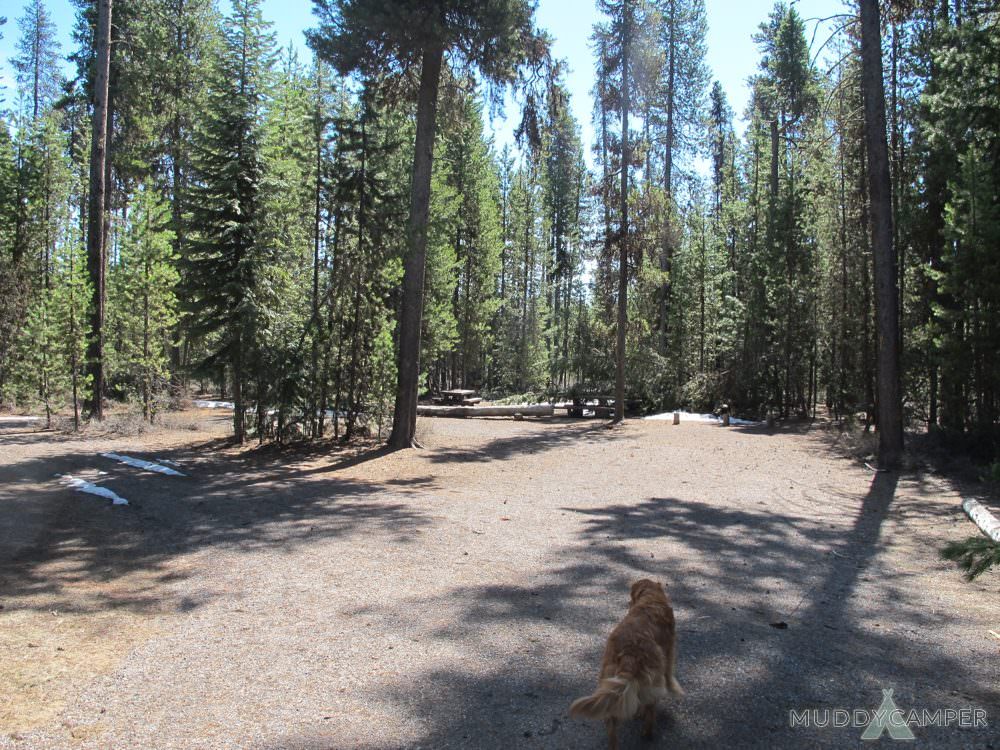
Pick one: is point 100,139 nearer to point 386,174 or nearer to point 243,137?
point 243,137

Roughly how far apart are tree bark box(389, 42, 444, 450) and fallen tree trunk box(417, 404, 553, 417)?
10.9 m

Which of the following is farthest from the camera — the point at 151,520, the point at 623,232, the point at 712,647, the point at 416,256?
the point at 623,232

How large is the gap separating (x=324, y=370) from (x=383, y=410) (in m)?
1.78

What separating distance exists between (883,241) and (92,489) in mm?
13967

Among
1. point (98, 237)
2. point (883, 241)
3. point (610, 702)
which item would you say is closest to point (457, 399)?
point (98, 237)

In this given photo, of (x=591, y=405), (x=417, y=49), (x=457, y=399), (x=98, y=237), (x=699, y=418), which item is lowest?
(x=699, y=418)

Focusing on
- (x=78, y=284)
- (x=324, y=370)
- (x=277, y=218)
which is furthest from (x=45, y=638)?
(x=78, y=284)

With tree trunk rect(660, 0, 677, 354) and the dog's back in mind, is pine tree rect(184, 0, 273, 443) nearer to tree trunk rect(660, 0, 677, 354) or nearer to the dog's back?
the dog's back

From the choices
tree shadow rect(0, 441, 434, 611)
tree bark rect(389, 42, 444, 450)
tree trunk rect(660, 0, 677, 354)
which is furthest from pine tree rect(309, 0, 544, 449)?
tree trunk rect(660, 0, 677, 354)

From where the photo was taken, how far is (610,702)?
8.18 ft

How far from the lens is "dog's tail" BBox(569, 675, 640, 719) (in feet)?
8.13

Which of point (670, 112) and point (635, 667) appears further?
point (670, 112)

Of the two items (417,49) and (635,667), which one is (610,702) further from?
(417,49)

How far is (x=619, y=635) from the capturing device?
113 inches
